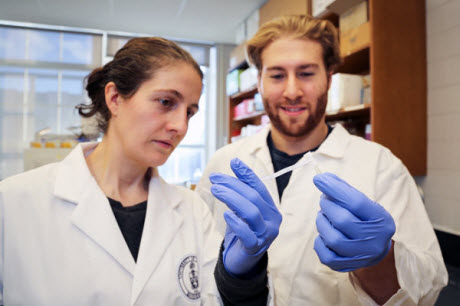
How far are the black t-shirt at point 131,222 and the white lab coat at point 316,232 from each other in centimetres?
43

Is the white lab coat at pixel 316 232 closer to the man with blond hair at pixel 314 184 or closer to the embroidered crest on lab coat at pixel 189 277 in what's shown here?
the man with blond hair at pixel 314 184

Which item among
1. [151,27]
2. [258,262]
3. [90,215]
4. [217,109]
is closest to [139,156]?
[90,215]

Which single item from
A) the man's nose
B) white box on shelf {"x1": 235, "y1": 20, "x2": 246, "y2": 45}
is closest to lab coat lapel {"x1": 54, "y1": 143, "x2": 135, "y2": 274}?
the man's nose

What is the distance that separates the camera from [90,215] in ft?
3.24

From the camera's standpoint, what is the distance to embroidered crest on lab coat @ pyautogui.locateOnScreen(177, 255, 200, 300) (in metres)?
1.01

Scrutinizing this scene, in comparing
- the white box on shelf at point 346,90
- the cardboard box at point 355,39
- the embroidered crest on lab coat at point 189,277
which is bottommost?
the embroidered crest on lab coat at point 189,277

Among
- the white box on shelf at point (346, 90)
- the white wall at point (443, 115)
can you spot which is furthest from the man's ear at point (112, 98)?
the white wall at point (443, 115)

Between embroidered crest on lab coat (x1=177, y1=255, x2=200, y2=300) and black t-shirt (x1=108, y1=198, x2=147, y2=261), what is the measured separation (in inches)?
6.2

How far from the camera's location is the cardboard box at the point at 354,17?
2.07 m

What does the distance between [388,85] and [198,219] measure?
152cm

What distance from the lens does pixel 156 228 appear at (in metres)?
1.07

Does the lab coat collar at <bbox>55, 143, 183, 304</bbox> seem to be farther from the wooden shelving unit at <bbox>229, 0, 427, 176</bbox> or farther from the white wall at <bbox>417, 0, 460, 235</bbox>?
the white wall at <bbox>417, 0, 460, 235</bbox>

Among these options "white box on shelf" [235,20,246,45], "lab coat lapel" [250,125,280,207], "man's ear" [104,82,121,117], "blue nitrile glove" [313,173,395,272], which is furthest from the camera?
"white box on shelf" [235,20,246,45]

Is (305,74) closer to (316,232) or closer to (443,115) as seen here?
(316,232)
